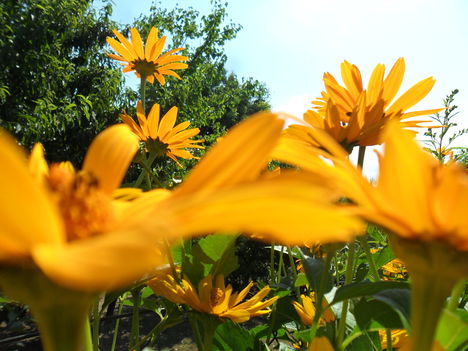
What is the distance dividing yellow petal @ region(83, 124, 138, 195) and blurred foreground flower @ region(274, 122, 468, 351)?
0.08 metres

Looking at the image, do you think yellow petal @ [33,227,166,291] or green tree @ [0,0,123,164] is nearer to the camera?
yellow petal @ [33,227,166,291]

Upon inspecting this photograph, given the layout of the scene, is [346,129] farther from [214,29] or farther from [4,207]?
[214,29]

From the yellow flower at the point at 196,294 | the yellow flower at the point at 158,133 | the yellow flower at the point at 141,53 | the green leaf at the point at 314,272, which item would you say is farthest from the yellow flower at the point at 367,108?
the yellow flower at the point at 141,53

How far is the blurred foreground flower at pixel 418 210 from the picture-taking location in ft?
0.48

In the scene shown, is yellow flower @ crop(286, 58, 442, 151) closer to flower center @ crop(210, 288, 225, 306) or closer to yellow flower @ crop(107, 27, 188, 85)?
flower center @ crop(210, 288, 225, 306)

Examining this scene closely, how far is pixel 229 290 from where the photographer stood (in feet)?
A: 2.04

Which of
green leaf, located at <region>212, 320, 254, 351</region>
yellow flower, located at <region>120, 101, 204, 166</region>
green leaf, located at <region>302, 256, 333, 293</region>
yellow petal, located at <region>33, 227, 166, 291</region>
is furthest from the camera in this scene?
yellow flower, located at <region>120, 101, 204, 166</region>

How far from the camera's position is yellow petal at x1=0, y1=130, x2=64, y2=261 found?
104 mm

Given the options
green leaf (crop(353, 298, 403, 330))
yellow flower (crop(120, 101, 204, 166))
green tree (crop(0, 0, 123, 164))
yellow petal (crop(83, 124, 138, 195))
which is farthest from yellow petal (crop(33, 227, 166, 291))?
green tree (crop(0, 0, 123, 164))

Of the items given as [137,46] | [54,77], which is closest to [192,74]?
[54,77]

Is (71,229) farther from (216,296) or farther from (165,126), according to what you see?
(165,126)

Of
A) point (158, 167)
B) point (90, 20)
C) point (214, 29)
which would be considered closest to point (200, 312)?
point (158, 167)

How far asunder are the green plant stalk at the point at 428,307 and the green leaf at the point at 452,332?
0.11 feet

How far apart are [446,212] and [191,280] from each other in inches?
16.4
